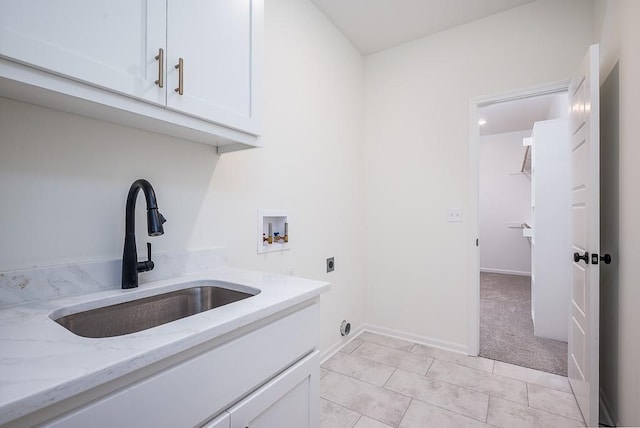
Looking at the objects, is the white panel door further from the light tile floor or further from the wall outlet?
the wall outlet

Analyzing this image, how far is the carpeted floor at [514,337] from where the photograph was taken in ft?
7.32

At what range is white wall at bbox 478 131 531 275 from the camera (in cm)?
541

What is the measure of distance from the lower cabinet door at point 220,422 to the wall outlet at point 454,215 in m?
2.16

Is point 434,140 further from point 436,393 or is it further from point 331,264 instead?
point 436,393

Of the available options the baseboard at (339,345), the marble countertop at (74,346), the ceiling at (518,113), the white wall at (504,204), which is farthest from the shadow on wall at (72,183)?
the white wall at (504,204)

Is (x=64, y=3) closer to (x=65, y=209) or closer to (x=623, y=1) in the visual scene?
(x=65, y=209)

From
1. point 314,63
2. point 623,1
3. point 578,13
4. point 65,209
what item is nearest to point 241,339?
point 65,209

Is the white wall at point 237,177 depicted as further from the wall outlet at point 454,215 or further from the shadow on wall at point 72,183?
the wall outlet at point 454,215

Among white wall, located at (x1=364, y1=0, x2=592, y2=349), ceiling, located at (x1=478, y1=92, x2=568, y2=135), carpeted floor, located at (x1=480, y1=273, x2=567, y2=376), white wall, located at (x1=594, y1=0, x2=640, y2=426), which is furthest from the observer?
ceiling, located at (x1=478, y1=92, x2=568, y2=135)

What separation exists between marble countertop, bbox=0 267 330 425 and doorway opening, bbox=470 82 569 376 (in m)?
2.12

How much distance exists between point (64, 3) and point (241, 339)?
945 millimetres

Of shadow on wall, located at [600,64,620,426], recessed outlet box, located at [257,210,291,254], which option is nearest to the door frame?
shadow on wall, located at [600,64,620,426]

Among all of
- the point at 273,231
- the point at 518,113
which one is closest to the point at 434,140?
the point at 273,231

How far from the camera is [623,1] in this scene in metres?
1.41
